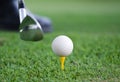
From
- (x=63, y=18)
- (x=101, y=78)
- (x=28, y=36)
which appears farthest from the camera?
(x=63, y=18)

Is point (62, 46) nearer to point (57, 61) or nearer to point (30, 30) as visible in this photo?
point (30, 30)

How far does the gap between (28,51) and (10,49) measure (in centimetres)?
20

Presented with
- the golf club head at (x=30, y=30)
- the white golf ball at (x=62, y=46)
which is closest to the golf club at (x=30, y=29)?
the golf club head at (x=30, y=30)

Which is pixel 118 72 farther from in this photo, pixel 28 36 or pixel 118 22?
pixel 118 22

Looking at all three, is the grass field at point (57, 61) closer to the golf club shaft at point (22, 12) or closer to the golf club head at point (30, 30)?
the golf club head at point (30, 30)

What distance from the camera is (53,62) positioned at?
3.35 meters

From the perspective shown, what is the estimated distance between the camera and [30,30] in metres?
3.11

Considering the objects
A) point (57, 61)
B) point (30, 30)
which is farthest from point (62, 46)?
point (57, 61)

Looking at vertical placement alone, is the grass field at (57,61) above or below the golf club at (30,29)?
below

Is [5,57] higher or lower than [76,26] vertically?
lower

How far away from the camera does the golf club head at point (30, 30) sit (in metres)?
3.06

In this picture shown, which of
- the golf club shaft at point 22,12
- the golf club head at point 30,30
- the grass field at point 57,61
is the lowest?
the grass field at point 57,61

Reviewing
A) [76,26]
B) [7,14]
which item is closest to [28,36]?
[7,14]

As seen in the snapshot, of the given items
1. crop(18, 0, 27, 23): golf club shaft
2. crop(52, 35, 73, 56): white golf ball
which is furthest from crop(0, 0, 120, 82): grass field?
crop(18, 0, 27, 23): golf club shaft
